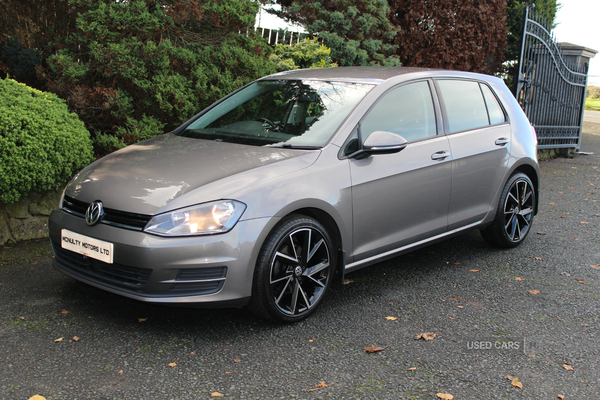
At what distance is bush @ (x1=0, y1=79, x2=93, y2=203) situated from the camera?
489 cm

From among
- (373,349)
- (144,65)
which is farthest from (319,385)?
(144,65)

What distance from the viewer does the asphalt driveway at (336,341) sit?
9.82 feet

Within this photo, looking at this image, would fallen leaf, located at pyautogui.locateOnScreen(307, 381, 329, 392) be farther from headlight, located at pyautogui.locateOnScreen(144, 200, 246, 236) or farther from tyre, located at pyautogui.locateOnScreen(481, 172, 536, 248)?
tyre, located at pyautogui.locateOnScreen(481, 172, 536, 248)

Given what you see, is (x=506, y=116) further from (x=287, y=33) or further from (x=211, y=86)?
(x=287, y=33)

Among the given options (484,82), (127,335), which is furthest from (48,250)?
(484,82)

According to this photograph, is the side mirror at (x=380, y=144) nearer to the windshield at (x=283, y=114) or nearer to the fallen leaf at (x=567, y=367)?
the windshield at (x=283, y=114)

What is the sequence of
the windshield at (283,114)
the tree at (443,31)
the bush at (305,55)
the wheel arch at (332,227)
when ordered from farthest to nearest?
the tree at (443,31) < the bush at (305,55) < the windshield at (283,114) < the wheel arch at (332,227)

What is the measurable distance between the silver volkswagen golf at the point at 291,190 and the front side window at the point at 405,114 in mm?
12

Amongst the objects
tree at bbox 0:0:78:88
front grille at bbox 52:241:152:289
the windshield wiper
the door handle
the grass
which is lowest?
the grass

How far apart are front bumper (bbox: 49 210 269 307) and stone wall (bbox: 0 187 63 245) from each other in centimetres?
228

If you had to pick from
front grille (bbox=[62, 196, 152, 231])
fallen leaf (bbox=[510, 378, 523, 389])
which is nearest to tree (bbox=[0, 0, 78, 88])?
front grille (bbox=[62, 196, 152, 231])

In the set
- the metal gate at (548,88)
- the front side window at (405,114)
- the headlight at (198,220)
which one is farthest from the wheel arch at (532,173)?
the metal gate at (548,88)

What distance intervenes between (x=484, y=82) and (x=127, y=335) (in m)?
3.91

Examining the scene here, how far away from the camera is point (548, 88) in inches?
460
